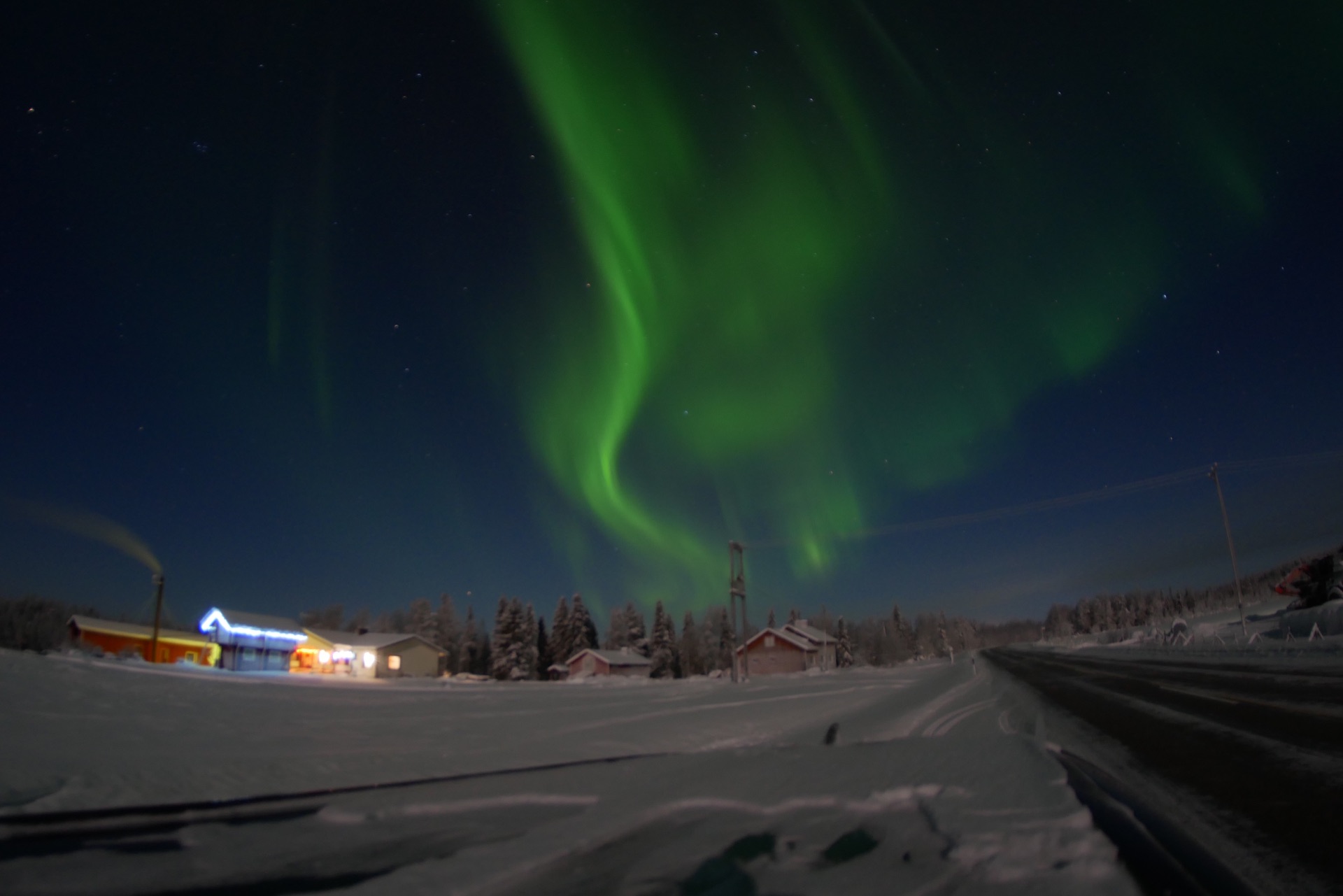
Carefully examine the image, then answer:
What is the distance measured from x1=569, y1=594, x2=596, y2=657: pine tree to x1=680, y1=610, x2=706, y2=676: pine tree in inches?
882

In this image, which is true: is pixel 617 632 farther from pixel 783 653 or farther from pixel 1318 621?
pixel 1318 621

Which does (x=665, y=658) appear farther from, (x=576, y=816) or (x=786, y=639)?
(x=576, y=816)

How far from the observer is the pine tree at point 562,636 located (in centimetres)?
8088

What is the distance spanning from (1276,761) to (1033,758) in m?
3.10

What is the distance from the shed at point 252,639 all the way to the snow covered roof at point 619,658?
28369 mm

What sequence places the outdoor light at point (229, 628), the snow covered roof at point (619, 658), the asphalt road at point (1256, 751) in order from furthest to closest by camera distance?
the snow covered roof at point (619, 658)
the outdoor light at point (229, 628)
the asphalt road at point (1256, 751)

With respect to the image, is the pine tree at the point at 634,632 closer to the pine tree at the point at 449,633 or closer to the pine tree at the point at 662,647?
the pine tree at the point at 662,647

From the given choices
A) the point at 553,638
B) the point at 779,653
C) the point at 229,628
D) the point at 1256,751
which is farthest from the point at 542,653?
the point at 1256,751

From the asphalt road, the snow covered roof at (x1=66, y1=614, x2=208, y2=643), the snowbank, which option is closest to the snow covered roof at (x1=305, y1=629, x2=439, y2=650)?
the snow covered roof at (x1=66, y1=614, x2=208, y2=643)

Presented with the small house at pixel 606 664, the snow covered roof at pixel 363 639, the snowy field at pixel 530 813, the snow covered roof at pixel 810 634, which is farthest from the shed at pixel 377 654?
the snowy field at pixel 530 813

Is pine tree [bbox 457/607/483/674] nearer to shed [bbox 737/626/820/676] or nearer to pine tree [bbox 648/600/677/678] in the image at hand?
pine tree [bbox 648/600/677/678]

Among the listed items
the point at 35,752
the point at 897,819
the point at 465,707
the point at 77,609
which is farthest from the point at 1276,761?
the point at 77,609

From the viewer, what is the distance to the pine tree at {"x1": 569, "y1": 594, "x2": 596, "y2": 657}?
Answer: 80625mm

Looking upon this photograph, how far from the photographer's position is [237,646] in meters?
55.1
